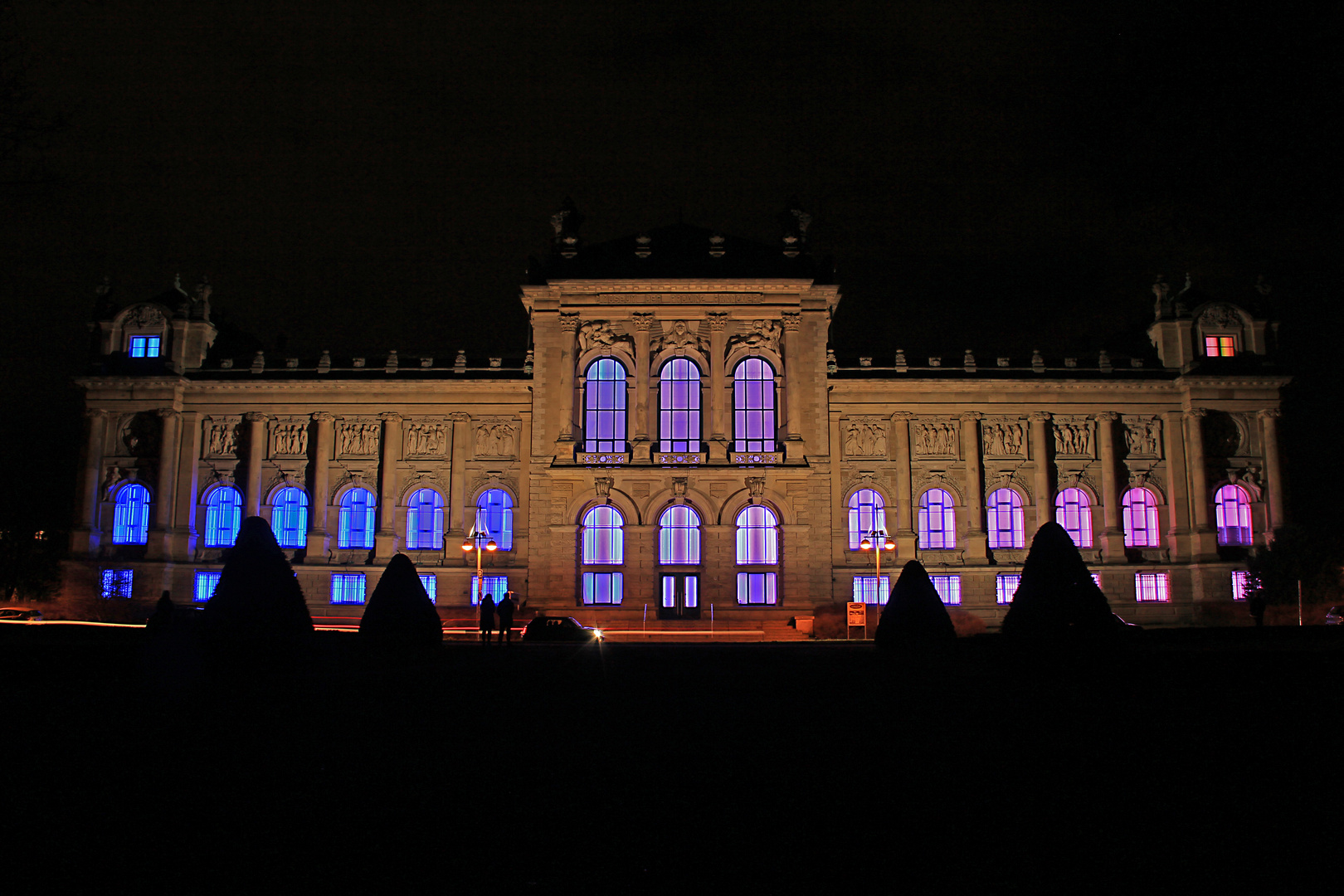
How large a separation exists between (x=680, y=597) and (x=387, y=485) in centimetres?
1778

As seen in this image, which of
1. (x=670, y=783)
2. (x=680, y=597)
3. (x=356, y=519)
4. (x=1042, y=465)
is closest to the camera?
(x=670, y=783)

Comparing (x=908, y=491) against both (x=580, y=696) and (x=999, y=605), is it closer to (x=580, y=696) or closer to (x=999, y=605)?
(x=999, y=605)

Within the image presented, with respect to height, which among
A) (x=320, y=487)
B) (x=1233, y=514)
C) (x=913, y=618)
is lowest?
(x=913, y=618)

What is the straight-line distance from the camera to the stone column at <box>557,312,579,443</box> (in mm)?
51500

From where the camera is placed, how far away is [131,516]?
185ft

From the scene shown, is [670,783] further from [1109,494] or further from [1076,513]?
[1109,494]

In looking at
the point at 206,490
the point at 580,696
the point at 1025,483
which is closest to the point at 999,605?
the point at 1025,483

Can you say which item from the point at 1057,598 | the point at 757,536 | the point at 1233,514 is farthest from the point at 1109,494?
the point at 1057,598

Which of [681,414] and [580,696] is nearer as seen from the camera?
[580,696]

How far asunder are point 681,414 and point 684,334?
420 centimetres

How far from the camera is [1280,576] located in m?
48.5

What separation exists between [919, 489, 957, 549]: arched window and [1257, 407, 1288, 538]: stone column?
16.9 metres

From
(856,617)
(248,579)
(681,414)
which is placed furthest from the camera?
(681,414)

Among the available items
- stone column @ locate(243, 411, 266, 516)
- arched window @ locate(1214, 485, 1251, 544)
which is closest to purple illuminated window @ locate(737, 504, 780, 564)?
arched window @ locate(1214, 485, 1251, 544)
